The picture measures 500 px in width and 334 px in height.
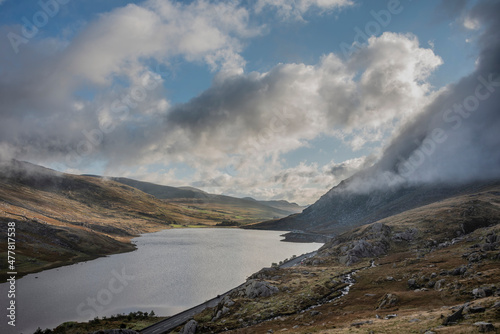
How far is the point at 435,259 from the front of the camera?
292 feet

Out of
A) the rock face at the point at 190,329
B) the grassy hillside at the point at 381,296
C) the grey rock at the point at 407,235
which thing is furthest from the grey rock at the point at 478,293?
the grey rock at the point at 407,235

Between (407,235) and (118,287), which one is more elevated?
(407,235)

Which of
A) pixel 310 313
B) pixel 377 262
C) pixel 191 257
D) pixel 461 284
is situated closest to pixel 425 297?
pixel 461 284

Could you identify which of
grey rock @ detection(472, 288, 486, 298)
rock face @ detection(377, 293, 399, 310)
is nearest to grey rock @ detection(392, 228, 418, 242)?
rock face @ detection(377, 293, 399, 310)

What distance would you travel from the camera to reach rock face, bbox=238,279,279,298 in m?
80.9

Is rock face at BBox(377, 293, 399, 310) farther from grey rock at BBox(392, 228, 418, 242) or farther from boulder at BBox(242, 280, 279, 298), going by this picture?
grey rock at BBox(392, 228, 418, 242)

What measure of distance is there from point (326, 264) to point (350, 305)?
70.3 metres

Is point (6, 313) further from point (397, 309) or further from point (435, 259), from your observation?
point (435, 259)

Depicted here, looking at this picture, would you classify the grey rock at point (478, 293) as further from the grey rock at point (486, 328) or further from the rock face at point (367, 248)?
the rock face at point (367, 248)

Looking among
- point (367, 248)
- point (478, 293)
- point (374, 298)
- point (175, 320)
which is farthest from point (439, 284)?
point (367, 248)

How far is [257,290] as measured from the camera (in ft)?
269

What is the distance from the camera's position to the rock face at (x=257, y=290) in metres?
80.9

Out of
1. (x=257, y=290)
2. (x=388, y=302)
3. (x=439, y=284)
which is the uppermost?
(x=439, y=284)

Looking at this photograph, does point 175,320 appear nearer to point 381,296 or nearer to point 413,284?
point 381,296
